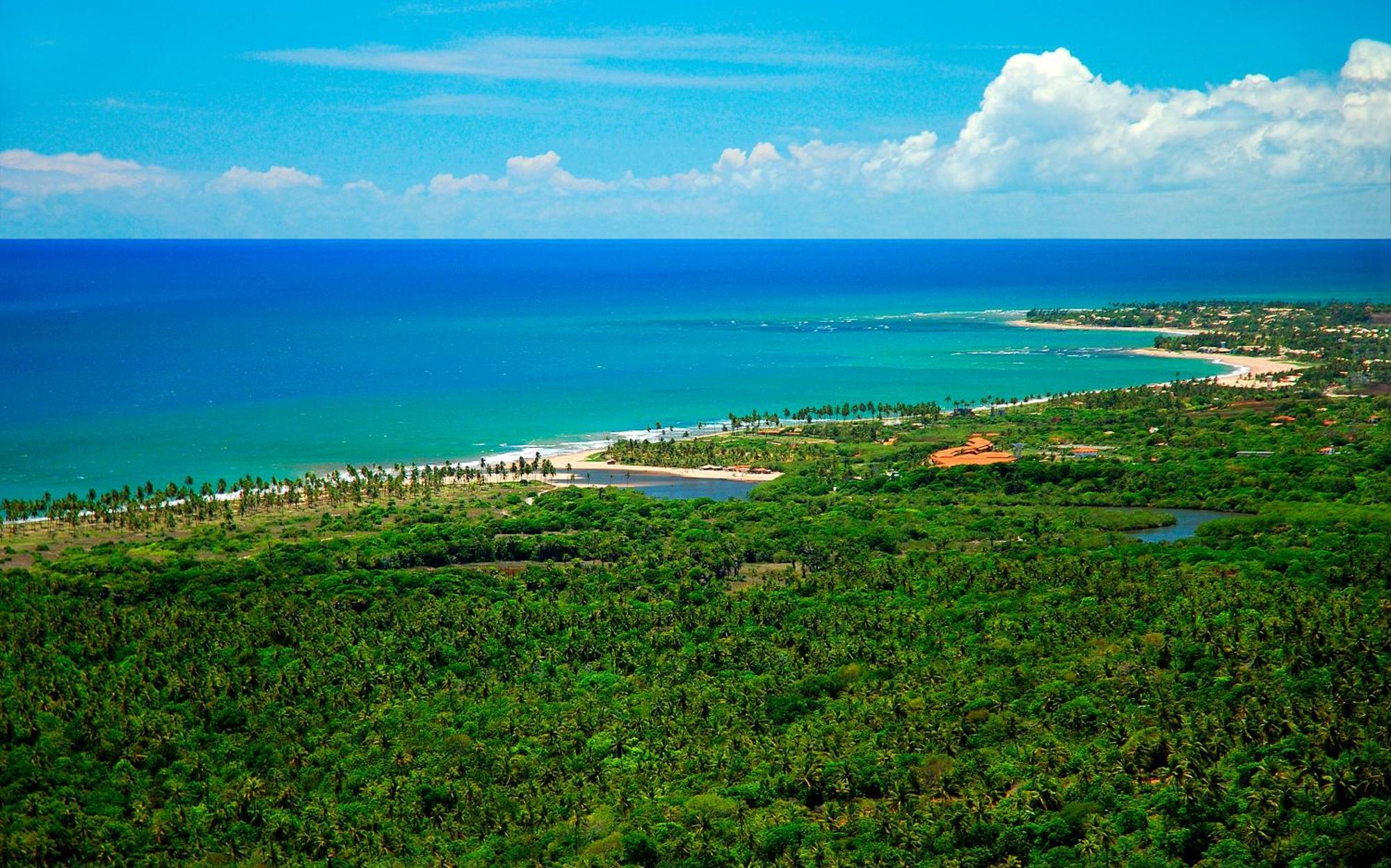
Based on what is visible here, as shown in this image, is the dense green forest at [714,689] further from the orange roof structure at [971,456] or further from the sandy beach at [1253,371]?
the sandy beach at [1253,371]

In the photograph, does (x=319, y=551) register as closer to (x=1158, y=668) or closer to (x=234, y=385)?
(x=1158, y=668)

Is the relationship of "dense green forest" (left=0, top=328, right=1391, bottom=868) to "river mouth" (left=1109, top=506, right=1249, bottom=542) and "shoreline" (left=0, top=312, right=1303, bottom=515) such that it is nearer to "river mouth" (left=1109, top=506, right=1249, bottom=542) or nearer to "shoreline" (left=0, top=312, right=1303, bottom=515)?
"river mouth" (left=1109, top=506, right=1249, bottom=542)

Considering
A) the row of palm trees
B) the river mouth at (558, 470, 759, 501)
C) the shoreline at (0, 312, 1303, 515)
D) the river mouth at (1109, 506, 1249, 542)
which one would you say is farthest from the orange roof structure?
the row of palm trees

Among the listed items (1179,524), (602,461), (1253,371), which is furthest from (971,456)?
(1253,371)

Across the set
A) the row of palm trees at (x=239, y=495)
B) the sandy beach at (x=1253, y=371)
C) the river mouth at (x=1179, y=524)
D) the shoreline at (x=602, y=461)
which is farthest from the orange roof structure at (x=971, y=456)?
the sandy beach at (x=1253, y=371)

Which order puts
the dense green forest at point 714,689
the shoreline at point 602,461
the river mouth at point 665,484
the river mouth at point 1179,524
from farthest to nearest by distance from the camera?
1. the shoreline at point 602,461
2. the river mouth at point 665,484
3. the river mouth at point 1179,524
4. the dense green forest at point 714,689

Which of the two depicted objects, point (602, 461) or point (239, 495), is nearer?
point (239, 495)

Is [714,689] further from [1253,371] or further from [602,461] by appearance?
[1253,371]
